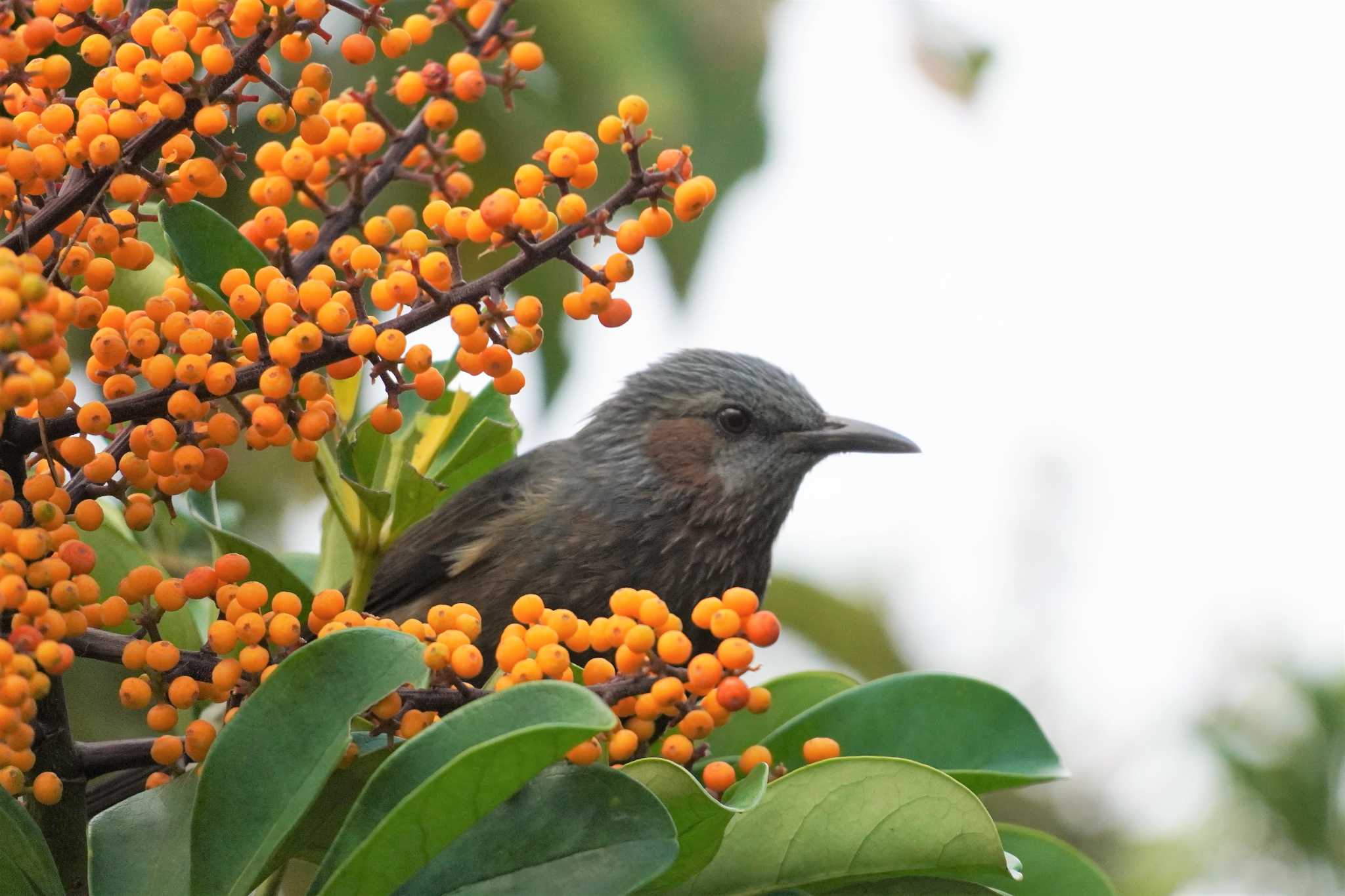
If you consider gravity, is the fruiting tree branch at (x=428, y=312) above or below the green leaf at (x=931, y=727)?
above

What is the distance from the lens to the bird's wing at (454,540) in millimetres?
3584

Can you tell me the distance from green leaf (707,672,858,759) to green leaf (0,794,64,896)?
106 centimetres

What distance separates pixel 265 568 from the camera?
2.10 meters

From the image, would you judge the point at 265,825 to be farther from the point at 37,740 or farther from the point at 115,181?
the point at 115,181

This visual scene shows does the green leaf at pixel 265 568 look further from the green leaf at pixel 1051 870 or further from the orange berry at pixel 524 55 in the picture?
the green leaf at pixel 1051 870

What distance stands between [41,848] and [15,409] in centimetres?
44

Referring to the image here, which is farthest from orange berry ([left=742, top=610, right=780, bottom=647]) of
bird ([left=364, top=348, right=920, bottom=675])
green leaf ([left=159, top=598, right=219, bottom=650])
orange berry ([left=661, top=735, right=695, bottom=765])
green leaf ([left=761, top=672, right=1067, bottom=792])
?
bird ([left=364, top=348, right=920, bottom=675])

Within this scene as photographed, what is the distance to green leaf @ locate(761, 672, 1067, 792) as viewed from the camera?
196 cm

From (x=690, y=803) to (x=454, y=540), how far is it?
7.42 feet

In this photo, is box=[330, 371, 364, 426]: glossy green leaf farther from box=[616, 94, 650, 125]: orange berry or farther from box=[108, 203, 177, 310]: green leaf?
box=[616, 94, 650, 125]: orange berry

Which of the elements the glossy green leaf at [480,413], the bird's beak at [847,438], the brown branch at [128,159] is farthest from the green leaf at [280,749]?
the bird's beak at [847,438]

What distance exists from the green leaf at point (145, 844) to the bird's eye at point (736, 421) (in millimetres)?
2409

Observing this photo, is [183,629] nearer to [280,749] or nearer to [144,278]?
[144,278]

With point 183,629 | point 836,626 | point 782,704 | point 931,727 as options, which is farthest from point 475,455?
point 836,626
